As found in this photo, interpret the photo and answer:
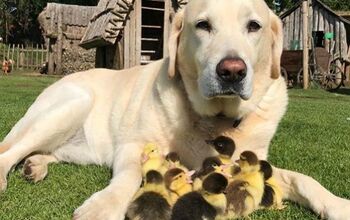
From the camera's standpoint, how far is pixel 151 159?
3.08 m

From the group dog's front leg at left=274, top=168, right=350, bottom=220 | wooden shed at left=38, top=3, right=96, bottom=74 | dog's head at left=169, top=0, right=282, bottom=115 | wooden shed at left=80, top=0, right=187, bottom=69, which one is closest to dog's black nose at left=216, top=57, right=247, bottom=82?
dog's head at left=169, top=0, right=282, bottom=115

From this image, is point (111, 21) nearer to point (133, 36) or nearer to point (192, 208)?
point (133, 36)

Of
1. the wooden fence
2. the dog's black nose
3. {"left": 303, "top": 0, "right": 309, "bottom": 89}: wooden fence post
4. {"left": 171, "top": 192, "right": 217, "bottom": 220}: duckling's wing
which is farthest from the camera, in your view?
the wooden fence

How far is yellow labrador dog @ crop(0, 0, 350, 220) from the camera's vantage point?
2.93 m

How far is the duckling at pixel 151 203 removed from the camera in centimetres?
237

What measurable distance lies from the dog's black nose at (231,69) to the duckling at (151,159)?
2.06 ft

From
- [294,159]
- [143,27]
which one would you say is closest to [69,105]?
[294,159]

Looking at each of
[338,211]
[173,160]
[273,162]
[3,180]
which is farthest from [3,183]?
[273,162]

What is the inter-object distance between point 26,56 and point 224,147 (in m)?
27.6

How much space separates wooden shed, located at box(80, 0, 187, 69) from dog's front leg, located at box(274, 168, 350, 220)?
9802mm

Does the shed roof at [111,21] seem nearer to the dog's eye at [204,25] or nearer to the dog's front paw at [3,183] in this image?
the dog's eye at [204,25]

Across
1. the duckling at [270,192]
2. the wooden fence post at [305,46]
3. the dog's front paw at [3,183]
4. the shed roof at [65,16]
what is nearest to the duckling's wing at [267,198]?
the duckling at [270,192]

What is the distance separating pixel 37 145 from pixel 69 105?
40 cm

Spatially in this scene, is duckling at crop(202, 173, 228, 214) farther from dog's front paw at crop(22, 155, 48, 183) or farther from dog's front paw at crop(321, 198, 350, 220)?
dog's front paw at crop(22, 155, 48, 183)
